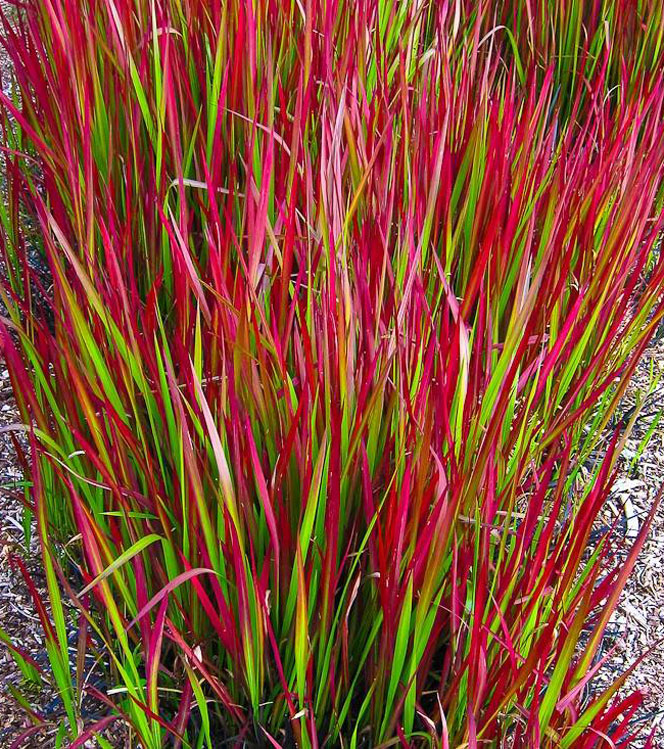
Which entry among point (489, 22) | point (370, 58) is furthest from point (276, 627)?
point (489, 22)

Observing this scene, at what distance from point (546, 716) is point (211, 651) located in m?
0.36

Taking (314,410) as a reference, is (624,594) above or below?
below

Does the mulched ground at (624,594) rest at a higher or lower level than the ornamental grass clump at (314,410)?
lower

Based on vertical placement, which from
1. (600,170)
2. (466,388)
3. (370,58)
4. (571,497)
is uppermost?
(370,58)

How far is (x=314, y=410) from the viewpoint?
83cm

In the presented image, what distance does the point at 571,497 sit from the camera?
1.17 metres

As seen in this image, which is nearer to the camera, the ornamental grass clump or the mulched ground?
the ornamental grass clump

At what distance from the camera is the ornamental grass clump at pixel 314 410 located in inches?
30.5

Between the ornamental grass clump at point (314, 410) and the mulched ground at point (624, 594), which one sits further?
the mulched ground at point (624, 594)

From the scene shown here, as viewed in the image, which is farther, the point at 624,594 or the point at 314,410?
the point at 624,594

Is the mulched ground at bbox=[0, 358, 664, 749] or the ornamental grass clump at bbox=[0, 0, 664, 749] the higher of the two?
the ornamental grass clump at bbox=[0, 0, 664, 749]

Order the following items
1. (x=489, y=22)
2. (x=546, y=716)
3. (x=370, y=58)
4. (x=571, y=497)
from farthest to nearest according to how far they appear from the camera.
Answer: (x=489, y=22), (x=370, y=58), (x=571, y=497), (x=546, y=716)

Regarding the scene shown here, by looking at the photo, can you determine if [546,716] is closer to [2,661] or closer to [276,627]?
[276,627]

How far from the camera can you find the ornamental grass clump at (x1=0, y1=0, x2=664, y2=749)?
0.78 m
